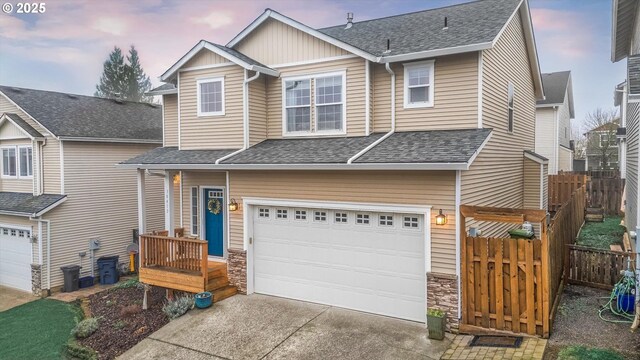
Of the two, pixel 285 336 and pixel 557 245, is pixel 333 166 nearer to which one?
pixel 285 336

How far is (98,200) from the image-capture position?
56.1ft

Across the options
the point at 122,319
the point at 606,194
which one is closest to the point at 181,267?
the point at 122,319

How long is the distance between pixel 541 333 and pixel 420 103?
19.0ft

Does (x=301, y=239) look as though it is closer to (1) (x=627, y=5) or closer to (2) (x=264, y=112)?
(2) (x=264, y=112)

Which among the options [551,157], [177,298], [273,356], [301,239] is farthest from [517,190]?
[551,157]

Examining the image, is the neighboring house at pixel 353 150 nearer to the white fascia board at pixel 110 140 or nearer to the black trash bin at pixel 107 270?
the black trash bin at pixel 107 270

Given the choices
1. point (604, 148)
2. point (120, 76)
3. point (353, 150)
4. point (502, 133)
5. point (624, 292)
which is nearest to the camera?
point (624, 292)

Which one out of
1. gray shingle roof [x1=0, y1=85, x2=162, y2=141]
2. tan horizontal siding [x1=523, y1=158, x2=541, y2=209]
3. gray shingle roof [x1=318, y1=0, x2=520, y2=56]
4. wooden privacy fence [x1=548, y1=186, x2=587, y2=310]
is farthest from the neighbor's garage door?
gray shingle roof [x1=0, y1=85, x2=162, y2=141]

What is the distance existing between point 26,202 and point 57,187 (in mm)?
1292

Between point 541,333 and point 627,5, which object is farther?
point 627,5

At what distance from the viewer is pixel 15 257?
53.8ft

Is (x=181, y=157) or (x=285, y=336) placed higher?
(x=181, y=157)

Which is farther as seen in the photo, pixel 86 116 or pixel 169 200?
pixel 86 116

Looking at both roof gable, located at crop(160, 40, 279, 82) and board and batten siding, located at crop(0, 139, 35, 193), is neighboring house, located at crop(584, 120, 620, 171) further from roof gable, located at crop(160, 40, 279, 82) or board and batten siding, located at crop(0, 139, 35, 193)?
board and batten siding, located at crop(0, 139, 35, 193)
